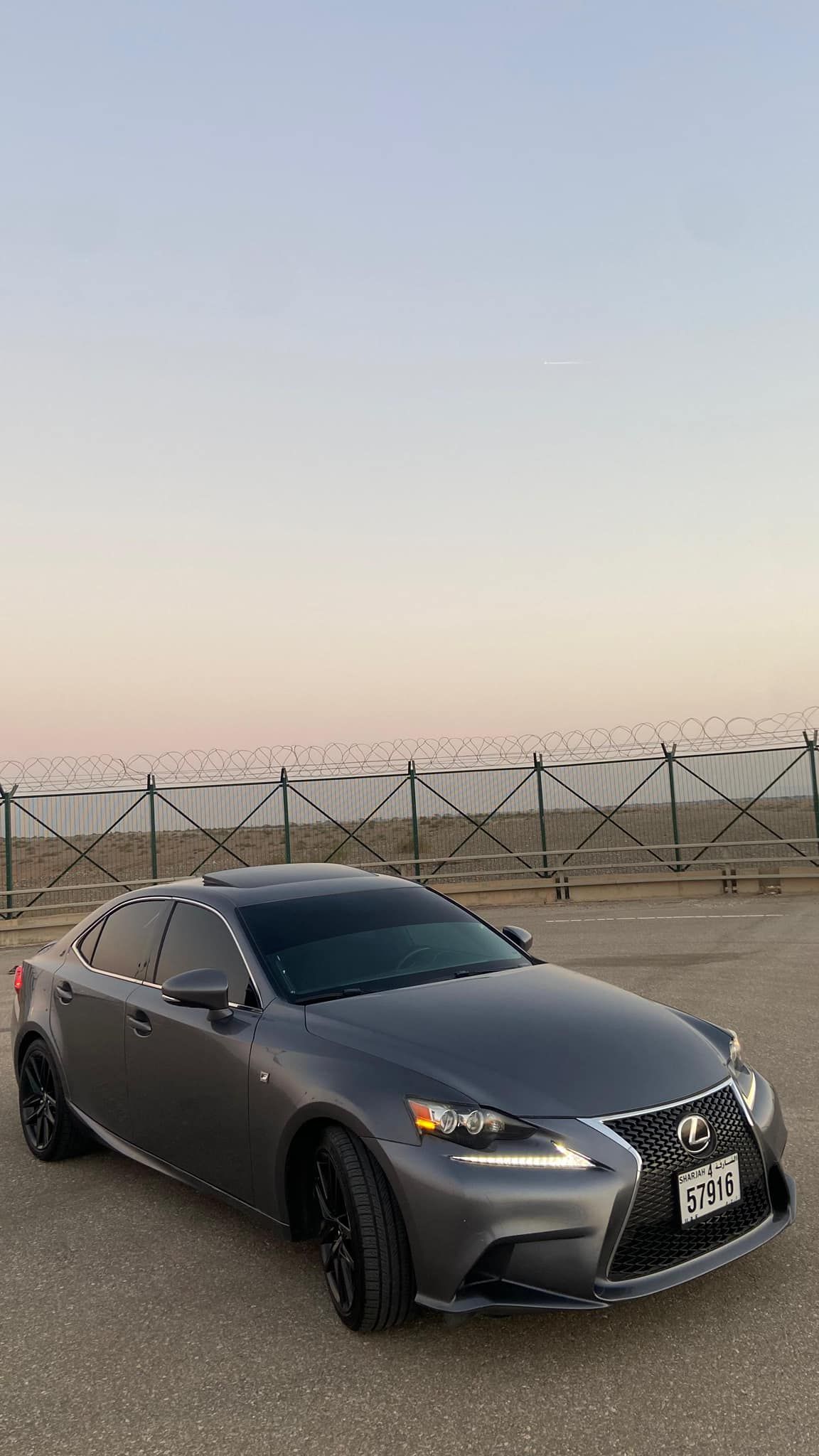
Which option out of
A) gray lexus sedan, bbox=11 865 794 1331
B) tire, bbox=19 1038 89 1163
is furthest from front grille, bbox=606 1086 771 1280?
tire, bbox=19 1038 89 1163

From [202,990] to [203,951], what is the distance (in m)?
0.63

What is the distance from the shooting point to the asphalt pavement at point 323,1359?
3195 millimetres

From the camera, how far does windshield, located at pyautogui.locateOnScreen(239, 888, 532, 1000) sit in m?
4.79

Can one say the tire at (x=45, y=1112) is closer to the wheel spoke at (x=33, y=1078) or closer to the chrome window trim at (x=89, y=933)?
the wheel spoke at (x=33, y=1078)

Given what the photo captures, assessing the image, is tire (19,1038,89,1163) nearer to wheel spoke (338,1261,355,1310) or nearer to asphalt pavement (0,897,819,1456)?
asphalt pavement (0,897,819,1456)

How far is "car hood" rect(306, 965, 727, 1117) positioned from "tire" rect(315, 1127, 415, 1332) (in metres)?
0.33

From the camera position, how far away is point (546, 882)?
20859 millimetres

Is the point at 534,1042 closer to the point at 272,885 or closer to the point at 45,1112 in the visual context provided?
the point at 272,885

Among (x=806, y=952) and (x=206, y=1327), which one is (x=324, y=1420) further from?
(x=806, y=952)

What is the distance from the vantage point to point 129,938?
229 inches

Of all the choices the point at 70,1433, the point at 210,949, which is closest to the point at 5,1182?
the point at 210,949

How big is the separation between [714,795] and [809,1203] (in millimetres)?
20254

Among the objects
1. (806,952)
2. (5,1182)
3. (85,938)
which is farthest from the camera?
(806,952)

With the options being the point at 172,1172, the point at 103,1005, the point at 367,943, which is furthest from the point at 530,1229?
the point at 103,1005
